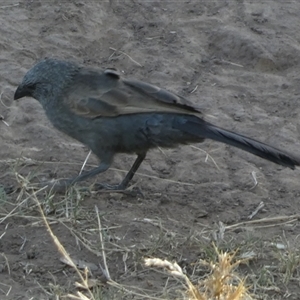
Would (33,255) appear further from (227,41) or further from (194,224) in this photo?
(227,41)

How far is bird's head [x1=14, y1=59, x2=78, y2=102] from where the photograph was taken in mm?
7047

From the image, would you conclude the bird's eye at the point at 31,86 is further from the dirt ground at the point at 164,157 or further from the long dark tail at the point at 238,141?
the long dark tail at the point at 238,141

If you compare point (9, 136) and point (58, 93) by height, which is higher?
point (58, 93)

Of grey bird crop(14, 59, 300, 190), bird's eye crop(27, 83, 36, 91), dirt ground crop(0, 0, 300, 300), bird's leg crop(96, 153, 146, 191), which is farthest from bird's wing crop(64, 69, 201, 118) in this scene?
dirt ground crop(0, 0, 300, 300)

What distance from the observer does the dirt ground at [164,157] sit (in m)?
5.84

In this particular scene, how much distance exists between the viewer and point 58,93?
7.02 m

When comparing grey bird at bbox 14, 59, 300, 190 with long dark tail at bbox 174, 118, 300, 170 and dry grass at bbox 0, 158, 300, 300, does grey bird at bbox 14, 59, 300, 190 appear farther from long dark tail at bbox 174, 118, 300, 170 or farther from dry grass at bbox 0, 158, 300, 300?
dry grass at bbox 0, 158, 300, 300

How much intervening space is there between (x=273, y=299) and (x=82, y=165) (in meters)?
2.31

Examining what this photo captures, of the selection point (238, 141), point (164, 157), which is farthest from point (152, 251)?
point (164, 157)

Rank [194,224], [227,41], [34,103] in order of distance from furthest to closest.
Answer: [227,41]
[34,103]
[194,224]

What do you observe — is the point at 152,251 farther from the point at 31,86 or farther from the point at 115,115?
the point at 31,86

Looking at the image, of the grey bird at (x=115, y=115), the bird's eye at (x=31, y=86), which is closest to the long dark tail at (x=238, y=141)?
the grey bird at (x=115, y=115)

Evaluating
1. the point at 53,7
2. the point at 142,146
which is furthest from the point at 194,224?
the point at 53,7

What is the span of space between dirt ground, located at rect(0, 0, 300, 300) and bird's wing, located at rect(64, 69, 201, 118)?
0.59 metres
